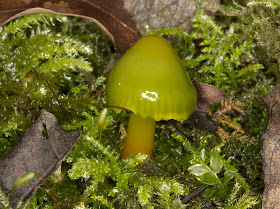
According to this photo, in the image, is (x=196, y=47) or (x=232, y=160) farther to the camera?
(x=196, y=47)

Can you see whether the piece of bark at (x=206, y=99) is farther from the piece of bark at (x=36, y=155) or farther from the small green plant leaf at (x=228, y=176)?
the piece of bark at (x=36, y=155)

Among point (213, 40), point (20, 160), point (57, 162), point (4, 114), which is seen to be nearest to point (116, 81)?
point (57, 162)

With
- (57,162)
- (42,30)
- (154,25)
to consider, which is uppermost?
(154,25)

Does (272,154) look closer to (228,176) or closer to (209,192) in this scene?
(228,176)

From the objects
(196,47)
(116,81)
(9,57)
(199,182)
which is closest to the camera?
(116,81)

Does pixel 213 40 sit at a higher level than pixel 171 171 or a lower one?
higher

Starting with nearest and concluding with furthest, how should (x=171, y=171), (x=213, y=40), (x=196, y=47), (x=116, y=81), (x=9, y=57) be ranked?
1. (x=116, y=81)
2. (x=171, y=171)
3. (x=9, y=57)
4. (x=213, y=40)
5. (x=196, y=47)

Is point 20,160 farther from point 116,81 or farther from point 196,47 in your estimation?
point 196,47
